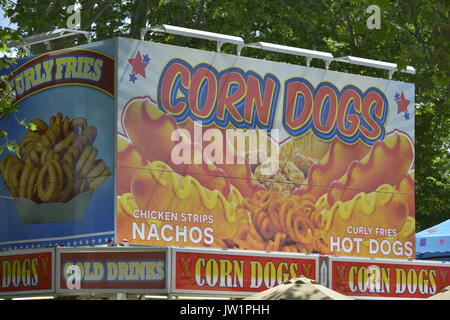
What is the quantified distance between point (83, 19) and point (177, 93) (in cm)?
1202

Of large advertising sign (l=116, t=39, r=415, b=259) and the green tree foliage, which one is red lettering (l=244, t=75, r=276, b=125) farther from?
the green tree foliage

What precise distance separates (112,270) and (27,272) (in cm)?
157

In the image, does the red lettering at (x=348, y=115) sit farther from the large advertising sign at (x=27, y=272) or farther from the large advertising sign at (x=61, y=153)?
the large advertising sign at (x=27, y=272)

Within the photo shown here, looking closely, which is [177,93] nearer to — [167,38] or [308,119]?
[308,119]

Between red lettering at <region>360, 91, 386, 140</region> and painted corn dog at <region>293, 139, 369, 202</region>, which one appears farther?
red lettering at <region>360, 91, 386, 140</region>

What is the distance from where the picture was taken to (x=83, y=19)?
2848 centimetres

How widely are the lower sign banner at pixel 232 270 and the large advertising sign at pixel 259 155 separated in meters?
1.14

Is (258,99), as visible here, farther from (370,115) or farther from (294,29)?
(294,29)

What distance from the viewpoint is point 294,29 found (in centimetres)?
3031

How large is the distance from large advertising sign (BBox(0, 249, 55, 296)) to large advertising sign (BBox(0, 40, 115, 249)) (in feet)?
2.74

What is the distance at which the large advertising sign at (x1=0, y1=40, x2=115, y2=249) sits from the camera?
16562 mm

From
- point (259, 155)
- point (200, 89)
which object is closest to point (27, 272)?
point (200, 89)

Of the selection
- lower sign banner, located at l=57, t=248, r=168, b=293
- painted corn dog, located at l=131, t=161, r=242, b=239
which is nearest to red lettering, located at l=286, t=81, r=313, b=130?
painted corn dog, located at l=131, t=161, r=242, b=239
